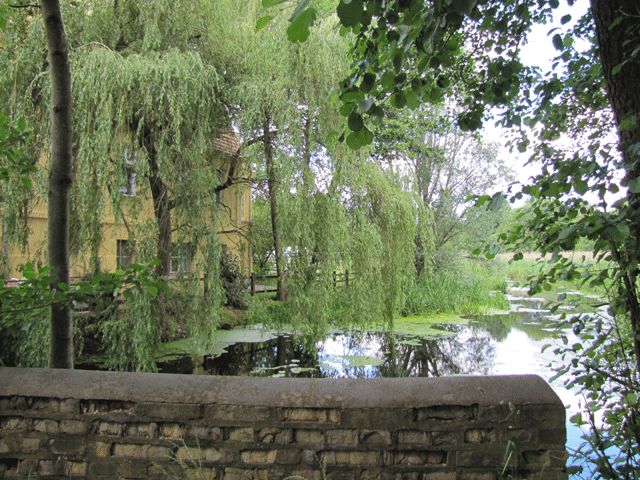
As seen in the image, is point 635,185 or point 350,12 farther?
point 635,185

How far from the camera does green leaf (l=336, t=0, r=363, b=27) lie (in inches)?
50.3

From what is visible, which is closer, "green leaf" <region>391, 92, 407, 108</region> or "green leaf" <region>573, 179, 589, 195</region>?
"green leaf" <region>573, 179, 589, 195</region>

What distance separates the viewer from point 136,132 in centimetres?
643

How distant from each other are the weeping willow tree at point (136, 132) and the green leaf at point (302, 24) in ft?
17.8

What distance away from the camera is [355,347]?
10461 millimetres

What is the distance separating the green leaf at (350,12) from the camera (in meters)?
1.28

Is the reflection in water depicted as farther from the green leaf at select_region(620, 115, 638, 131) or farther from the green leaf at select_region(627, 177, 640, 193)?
the green leaf at select_region(627, 177, 640, 193)

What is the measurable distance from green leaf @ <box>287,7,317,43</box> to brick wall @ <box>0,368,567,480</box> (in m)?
1.21

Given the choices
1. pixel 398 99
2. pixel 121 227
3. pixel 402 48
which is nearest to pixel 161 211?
pixel 121 227

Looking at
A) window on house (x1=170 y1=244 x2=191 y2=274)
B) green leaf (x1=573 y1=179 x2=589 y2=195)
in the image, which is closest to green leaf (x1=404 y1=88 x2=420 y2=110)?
green leaf (x1=573 y1=179 x2=589 y2=195)

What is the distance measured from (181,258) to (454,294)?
33.5 feet

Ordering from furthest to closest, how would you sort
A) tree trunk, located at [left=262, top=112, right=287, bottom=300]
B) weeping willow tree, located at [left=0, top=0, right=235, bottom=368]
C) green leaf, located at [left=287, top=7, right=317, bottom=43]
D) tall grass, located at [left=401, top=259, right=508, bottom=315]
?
1. tall grass, located at [left=401, top=259, right=508, bottom=315]
2. tree trunk, located at [left=262, top=112, right=287, bottom=300]
3. weeping willow tree, located at [left=0, top=0, right=235, bottom=368]
4. green leaf, located at [left=287, top=7, right=317, bottom=43]

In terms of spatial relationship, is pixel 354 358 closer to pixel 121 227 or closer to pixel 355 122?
pixel 121 227

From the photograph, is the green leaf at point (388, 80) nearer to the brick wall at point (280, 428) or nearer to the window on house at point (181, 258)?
the brick wall at point (280, 428)
